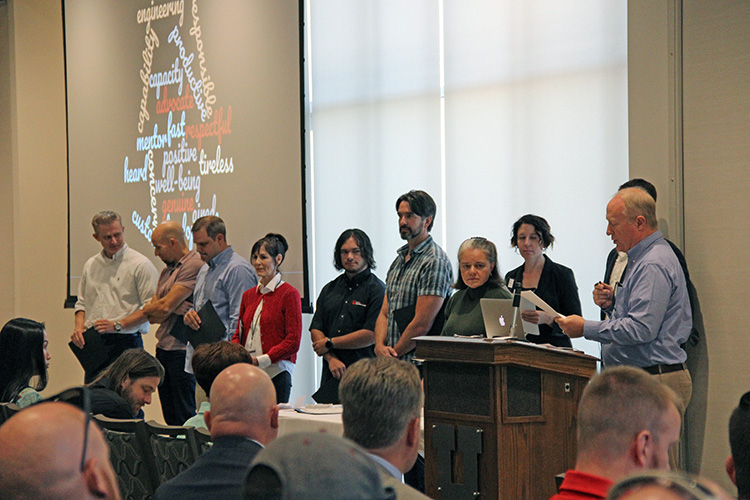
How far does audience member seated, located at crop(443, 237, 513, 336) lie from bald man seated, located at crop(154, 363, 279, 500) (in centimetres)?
179

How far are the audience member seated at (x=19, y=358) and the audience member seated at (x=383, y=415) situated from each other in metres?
2.46

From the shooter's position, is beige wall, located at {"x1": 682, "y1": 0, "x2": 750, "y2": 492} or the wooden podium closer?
the wooden podium

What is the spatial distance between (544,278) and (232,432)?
235 centimetres

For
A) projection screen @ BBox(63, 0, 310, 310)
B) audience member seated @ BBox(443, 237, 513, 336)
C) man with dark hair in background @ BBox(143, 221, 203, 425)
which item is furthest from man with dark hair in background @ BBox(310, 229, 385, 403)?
man with dark hair in background @ BBox(143, 221, 203, 425)

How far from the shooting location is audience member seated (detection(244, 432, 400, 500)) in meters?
0.75

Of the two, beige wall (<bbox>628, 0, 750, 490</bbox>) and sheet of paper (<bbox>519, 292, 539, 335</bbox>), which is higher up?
beige wall (<bbox>628, 0, 750, 490</bbox>)

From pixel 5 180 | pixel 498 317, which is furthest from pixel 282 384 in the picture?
pixel 5 180

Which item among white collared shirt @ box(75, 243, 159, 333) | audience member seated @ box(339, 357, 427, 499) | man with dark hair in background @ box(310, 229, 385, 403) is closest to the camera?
audience member seated @ box(339, 357, 427, 499)

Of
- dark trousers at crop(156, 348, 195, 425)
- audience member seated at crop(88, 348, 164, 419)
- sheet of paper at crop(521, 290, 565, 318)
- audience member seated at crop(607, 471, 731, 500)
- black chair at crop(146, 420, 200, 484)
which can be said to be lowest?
dark trousers at crop(156, 348, 195, 425)

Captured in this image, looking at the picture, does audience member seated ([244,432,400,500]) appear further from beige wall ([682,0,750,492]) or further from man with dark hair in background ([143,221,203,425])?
man with dark hair in background ([143,221,203,425])

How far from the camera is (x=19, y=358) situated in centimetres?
382

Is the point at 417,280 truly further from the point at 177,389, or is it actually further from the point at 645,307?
Answer: the point at 177,389

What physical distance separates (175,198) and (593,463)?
563 centimetres

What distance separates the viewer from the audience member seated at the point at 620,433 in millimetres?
1614
